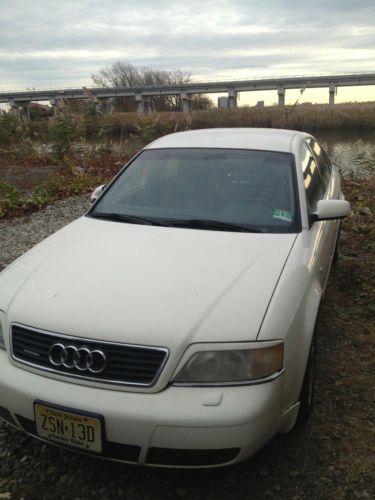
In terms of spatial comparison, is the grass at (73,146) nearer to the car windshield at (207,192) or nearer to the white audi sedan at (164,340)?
the car windshield at (207,192)

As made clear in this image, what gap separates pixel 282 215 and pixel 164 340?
1329mm

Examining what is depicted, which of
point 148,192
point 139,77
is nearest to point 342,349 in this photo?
point 148,192

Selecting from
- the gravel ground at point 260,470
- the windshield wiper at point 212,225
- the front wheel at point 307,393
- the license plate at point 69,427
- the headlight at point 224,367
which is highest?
the windshield wiper at point 212,225

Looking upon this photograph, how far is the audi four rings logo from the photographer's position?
1834 mm

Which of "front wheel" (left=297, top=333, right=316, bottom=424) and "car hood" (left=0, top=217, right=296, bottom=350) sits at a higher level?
"car hood" (left=0, top=217, right=296, bottom=350)

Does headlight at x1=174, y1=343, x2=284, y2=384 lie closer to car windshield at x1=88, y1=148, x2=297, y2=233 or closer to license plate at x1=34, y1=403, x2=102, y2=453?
license plate at x1=34, y1=403, x2=102, y2=453

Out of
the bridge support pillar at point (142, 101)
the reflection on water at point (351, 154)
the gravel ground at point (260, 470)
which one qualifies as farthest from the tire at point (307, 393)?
the bridge support pillar at point (142, 101)

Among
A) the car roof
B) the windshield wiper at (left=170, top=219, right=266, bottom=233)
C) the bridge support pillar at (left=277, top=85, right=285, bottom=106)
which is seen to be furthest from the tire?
the bridge support pillar at (left=277, top=85, right=285, bottom=106)

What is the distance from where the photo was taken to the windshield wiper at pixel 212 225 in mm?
2680

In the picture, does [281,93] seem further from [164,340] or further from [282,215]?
[164,340]

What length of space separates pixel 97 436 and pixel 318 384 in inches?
61.8

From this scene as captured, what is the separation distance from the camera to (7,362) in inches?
80.1

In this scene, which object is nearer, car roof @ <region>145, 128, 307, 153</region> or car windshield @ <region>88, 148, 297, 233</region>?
car windshield @ <region>88, 148, 297, 233</region>

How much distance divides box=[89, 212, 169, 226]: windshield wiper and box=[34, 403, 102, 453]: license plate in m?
1.32
